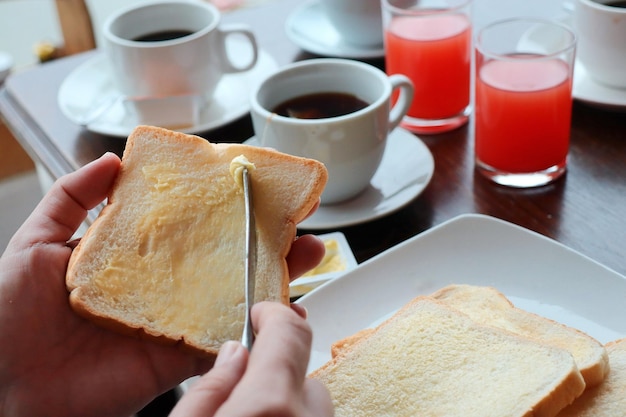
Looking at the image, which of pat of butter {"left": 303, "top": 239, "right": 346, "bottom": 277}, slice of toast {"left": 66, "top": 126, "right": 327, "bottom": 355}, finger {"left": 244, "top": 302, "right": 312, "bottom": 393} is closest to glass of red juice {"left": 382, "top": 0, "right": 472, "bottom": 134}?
pat of butter {"left": 303, "top": 239, "right": 346, "bottom": 277}

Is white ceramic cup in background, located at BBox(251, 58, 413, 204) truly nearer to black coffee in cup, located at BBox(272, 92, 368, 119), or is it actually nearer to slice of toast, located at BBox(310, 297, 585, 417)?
black coffee in cup, located at BBox(272, 92, 368, 119)

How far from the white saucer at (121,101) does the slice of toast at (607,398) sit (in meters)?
0.87

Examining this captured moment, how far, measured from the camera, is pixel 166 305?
0.89 meters

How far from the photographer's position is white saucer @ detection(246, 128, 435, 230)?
48.3 inches

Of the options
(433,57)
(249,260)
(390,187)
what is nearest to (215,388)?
(249,260)

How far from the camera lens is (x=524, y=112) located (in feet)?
4.10

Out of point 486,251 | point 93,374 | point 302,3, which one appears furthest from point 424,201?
point 302,3

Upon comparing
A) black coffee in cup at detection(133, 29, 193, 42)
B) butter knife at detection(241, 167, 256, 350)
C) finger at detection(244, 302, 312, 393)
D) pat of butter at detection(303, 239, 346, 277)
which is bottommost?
pat of butter at detection(303, 239, 346, 277)

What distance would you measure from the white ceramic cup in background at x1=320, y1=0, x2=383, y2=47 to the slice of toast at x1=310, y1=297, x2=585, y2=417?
0.86 m

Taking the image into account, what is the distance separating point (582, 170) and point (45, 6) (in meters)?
3.16

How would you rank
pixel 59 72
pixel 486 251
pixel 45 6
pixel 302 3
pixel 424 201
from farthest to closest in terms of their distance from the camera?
pixel 45 6 < pixel 302 3 < pixel 59 72 < pixel 424 201 < pixel 486 251

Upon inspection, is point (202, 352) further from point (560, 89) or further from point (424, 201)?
point (560, 89)

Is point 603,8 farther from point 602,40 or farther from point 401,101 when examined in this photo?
point 401,101

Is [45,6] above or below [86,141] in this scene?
below
